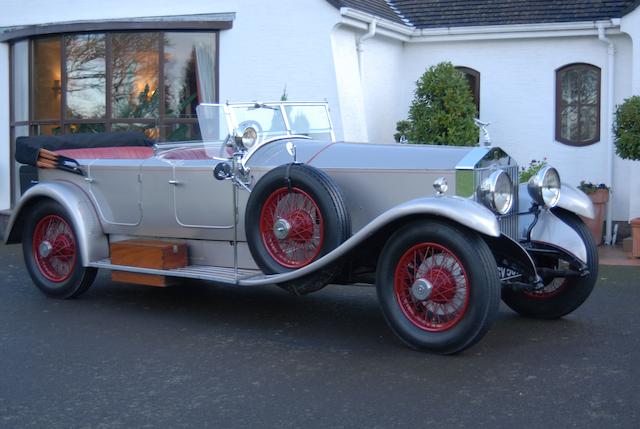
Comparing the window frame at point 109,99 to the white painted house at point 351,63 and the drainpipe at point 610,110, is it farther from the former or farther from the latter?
the drainpipe at point 610,110

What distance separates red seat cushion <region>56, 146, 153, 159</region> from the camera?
7668 millimetres

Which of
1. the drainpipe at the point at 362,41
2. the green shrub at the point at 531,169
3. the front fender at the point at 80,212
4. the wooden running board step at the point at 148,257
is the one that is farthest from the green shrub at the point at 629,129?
the front fender at the point at 80,212

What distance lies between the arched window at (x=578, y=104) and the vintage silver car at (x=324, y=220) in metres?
5.53

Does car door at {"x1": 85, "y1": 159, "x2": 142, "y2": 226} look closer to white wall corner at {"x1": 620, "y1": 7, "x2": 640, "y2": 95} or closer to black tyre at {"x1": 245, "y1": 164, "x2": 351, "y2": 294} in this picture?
black tyre at {"x1": 245, "y1": 164, "x2": 351, "y2": 294}

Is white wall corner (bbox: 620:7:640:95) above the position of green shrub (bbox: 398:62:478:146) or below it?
above

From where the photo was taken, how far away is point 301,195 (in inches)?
235

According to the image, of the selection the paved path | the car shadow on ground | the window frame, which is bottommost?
the paved path

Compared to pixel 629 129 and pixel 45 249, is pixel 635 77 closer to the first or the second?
pixel 629 129

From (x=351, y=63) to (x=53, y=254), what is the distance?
5.41 metres

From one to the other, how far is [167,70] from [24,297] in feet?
17.0

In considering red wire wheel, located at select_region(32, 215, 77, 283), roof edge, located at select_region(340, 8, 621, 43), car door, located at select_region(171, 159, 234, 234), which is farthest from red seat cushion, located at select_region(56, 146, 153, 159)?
roof edge, located at select_region(340, 8, 621, 43)

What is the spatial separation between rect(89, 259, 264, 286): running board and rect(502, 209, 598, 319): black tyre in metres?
1.82

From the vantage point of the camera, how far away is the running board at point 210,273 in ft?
20.2

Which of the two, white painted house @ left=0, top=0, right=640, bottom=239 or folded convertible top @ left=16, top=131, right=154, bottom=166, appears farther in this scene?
white painted house @ left=0, top=0, right=640, bottom=239
